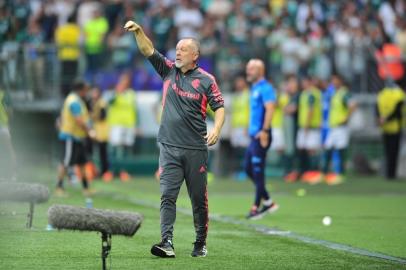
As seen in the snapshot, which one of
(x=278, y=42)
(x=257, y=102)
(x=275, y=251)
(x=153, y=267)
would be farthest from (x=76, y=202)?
(x=278, y=42)

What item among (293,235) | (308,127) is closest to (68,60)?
(308,127)

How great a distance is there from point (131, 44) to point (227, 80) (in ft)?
8.71

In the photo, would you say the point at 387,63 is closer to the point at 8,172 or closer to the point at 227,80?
the point at 227,80

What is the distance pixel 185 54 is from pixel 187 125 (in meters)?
0.73

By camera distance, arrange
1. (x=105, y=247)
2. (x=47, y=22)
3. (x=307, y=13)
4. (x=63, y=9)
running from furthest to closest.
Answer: (x=307, y=13) → (x=63, y=9) → (x=47, y=22) → (x=105, y=247)

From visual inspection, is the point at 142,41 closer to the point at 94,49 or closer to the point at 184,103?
the point at 184,103

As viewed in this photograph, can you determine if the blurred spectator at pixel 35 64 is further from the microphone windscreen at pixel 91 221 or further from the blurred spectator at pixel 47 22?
the microphone windscreen at pixel 91 221

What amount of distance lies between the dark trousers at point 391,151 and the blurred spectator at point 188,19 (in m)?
5.77

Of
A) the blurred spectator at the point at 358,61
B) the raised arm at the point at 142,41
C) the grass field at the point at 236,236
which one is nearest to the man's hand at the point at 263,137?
the grass field at the point at 236,236

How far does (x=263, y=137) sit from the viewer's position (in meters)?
17.1

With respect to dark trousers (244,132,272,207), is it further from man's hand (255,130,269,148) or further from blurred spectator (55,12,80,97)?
blurred spectator (55,12,80,97)

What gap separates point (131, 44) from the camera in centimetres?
2944

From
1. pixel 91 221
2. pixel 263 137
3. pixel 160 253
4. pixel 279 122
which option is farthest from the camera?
pixel 279 122

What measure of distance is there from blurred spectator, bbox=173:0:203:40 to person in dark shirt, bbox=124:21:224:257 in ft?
60.0
